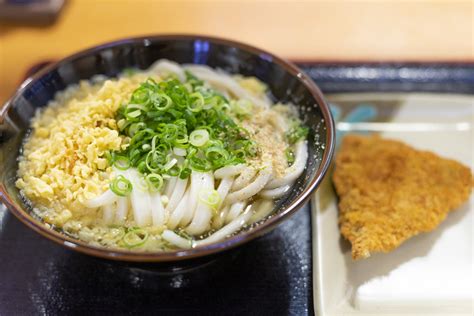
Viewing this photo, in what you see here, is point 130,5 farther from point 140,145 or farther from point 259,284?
point 259,284

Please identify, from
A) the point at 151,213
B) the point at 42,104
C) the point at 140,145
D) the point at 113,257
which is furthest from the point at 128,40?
the point at 113,257

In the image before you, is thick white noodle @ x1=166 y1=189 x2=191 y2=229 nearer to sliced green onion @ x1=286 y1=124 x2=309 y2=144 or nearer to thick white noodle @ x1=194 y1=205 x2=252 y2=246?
thick white noodle @ x1=194 y1=205 x2=252 y2=246

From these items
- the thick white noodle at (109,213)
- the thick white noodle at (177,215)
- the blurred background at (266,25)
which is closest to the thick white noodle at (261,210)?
the thick white noodle at (177,215)

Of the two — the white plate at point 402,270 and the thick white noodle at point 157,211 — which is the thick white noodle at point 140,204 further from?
the white plate at point 402,270

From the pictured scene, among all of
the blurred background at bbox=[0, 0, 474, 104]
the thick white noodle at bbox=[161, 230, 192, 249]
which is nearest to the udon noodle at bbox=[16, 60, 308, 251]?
the thick white noodle at bbox=[161, 230, 192, 249]

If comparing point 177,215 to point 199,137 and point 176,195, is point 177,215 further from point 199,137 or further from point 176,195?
point 199,137

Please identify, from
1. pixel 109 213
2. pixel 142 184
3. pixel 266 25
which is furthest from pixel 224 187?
pixel 266 25
